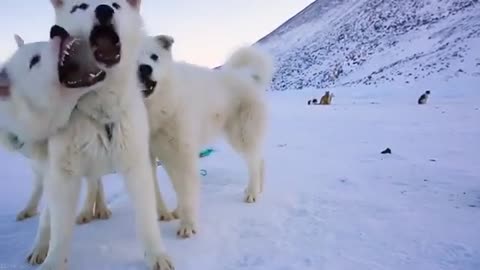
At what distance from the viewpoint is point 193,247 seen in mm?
2844

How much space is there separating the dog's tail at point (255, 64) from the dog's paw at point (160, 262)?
8.36 feet

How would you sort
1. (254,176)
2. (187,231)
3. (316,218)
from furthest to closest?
(254,176) → (316,218) → (187,231)

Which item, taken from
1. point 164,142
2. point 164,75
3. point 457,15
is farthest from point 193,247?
point 457,15

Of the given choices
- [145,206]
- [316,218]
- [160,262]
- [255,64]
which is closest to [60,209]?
[145,206]

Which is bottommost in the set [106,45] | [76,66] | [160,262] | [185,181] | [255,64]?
[160,262]

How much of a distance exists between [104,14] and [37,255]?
5.20 feet

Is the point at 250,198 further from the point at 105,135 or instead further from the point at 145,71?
the point at 105,135

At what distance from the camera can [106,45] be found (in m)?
2.23

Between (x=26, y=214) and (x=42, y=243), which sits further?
(x=26, y=214)

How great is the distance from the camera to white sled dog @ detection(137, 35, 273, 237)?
3223 millimetres

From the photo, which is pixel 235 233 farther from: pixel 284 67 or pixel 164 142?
pixel 284 67

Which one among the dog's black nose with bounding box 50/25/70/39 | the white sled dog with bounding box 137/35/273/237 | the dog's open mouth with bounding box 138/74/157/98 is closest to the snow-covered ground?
the white sled dog with bounding box 137/35/273/237

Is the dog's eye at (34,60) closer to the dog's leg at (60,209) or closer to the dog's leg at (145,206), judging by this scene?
the dog's leg at (60,209)

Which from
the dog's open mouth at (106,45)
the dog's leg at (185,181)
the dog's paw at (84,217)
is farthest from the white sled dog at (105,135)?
the dog's paw at (84,217)
